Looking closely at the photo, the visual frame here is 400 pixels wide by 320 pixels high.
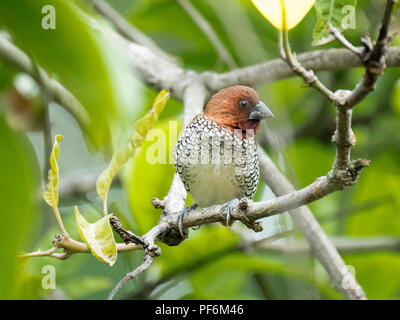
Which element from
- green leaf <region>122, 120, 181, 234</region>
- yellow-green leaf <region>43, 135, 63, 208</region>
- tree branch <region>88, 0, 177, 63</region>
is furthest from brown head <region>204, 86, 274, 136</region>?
yellow-green leaf <region>43, 135, 63, 208</region>

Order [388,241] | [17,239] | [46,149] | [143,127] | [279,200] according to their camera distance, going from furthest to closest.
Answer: [388,241] → [46,149] → [143,127] → [279,200] → [17,239]

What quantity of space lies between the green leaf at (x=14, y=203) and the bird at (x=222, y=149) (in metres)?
1.58

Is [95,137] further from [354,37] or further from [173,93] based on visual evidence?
[354,37]

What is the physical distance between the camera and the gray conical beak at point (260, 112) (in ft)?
7.50

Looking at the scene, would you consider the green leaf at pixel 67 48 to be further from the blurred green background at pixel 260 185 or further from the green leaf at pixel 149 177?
the green leaf at pixel 149 177

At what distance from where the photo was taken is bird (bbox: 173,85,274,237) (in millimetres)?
2182

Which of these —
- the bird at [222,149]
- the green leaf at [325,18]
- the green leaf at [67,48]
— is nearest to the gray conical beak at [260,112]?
the bird at [222,149]

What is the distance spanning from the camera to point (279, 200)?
1.23 m

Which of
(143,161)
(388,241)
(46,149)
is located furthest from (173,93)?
(388,241)

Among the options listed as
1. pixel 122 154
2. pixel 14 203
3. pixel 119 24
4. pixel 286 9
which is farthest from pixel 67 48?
pixel 119 24

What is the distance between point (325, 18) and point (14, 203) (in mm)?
812

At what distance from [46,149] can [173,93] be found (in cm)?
88

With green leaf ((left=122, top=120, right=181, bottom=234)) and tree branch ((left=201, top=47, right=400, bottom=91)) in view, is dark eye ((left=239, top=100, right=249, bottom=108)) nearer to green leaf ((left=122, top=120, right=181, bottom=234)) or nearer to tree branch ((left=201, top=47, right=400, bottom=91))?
tree branch ((left=201, top=47, right=400, bottom=91))

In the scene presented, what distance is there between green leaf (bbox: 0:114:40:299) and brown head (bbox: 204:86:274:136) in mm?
1835
